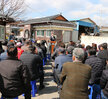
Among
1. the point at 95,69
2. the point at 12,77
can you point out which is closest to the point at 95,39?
the point at 95,69

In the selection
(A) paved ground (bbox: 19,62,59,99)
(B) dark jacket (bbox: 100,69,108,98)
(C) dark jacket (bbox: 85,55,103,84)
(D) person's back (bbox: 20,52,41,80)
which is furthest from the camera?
(A) paved ground (bbox: 19,62,59,99)

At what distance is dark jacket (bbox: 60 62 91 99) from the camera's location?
215 cm

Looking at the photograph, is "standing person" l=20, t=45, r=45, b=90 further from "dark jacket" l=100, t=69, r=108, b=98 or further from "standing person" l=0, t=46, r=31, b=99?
"dark jacket" l=100, t=69, r=108, b=98

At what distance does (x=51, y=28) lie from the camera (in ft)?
57.0

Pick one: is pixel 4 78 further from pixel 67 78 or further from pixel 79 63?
pixel 79 63

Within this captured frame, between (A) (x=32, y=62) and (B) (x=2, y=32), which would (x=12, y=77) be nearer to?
(A) (x=32, y=62)

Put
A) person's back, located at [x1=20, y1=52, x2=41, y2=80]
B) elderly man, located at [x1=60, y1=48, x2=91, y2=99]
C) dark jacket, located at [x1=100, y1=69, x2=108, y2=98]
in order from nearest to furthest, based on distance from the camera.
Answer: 1. elderly man, located at [x1=60, y1=48, x2=91, y2=99]
2. dark jacket, located at [x1=100, y1=69, x2=108, y2=98]
3. person's back, located at [x1=20, y1=52, x2=41, y2=80]

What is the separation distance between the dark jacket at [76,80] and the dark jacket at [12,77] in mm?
789

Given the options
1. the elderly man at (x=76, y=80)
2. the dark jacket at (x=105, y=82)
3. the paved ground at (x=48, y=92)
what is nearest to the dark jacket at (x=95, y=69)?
the dark jacket at (x=105, y=82)

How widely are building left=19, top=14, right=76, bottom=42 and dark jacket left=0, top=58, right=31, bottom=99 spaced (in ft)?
49.6

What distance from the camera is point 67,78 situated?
7.33ft

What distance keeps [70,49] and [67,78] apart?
2.13m

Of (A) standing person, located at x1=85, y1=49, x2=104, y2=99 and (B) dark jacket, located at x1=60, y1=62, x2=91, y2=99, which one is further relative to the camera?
(A) standing person, located at x1=85, y1=49, x2=104, y2=99

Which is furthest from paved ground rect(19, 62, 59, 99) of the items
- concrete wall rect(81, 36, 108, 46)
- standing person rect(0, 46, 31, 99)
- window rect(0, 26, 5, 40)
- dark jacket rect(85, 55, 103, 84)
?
concrete wall rect(81, 36, 108, 46)
